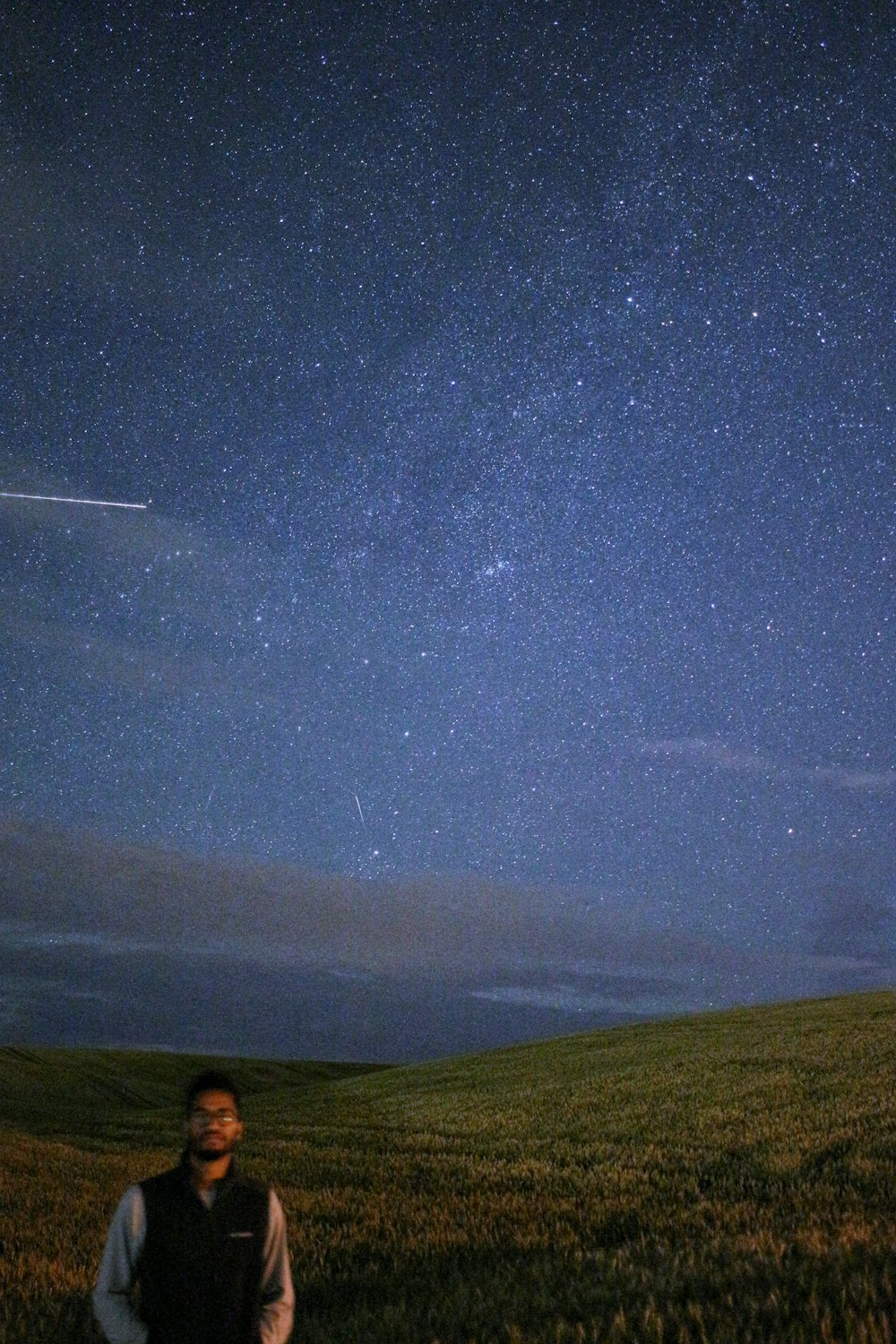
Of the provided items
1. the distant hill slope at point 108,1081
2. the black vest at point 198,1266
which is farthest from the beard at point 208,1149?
the distant hill slope at point 108,1081

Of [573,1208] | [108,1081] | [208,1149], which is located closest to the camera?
[208,1149]

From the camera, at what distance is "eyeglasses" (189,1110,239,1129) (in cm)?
496

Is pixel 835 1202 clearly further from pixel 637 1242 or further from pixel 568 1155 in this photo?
pixel 568 1155

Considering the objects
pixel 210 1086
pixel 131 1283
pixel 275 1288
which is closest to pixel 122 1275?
pixel 131 1283

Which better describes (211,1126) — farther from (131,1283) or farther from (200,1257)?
(131,1283)

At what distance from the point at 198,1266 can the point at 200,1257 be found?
0.04 metres

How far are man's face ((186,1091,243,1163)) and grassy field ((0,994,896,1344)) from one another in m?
→ 2.70

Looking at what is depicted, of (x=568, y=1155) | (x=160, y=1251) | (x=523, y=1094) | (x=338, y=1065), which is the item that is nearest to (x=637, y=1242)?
(x=160, y=1251)

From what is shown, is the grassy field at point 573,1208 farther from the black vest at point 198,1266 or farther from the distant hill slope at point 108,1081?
the distant hill slope at point 108,1081

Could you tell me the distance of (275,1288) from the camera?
4.94 meters

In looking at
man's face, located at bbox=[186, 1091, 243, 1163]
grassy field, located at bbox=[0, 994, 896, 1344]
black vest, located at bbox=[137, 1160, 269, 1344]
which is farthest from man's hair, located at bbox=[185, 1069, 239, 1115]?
grassy field, located at bbox=[0, 994, 896, 1344]

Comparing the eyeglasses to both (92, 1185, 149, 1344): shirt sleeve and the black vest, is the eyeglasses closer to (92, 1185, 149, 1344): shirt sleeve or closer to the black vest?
the black vest

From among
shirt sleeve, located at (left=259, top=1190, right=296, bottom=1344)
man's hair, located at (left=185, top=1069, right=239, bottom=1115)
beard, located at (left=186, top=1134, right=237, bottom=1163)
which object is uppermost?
man's hair, located at (left=185, top=1069, right=239, bottom=1115)

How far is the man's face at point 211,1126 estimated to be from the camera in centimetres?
493
